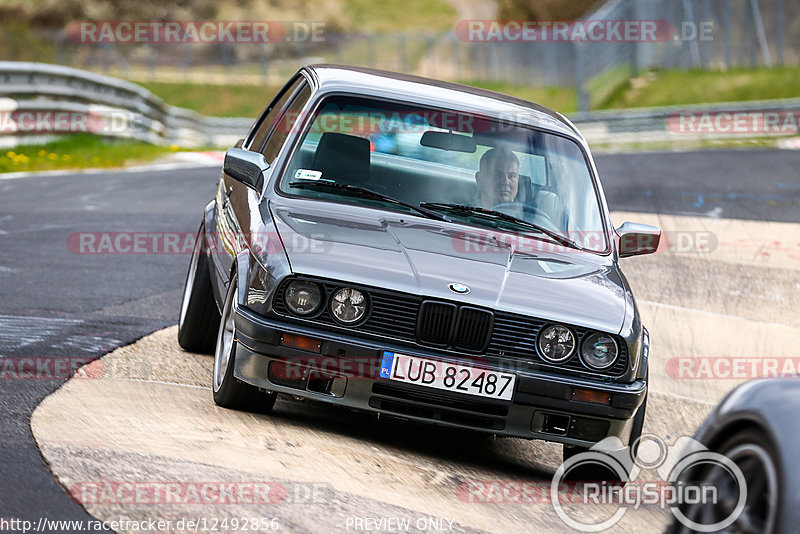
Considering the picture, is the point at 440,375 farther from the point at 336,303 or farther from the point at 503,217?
the point at 503,217

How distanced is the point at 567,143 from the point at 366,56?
42.2m

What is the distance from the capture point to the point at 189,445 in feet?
16.4

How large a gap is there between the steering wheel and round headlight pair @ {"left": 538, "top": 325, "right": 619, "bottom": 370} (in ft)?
3.58

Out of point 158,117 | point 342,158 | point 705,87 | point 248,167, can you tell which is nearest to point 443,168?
point 342,158

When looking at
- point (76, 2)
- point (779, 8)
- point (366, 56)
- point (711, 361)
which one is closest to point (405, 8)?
point (76, 2)

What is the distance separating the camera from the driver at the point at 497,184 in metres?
6.36

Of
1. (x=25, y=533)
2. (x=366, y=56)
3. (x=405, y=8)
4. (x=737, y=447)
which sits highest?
(x=405, y=8)

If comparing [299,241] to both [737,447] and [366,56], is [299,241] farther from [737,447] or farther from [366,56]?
[366,56]

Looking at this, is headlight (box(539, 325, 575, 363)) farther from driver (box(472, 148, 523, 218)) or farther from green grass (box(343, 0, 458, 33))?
green grass (box(343, 0, 458, 33))

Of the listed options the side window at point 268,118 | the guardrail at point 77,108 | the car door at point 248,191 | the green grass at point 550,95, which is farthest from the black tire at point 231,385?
the green grass at point 550,95

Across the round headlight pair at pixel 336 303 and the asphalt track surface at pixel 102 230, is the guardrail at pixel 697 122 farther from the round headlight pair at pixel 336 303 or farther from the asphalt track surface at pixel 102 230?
the round headlight pair at pixel 336 303

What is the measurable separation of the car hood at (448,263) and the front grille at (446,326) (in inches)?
1.7

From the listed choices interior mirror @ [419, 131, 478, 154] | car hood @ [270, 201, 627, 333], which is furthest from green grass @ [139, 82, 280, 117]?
car hood @ [270, 201, 627, 333]

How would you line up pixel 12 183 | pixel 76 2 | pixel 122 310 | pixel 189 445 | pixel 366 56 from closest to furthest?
1. pixel 189 445
2. pixel 122 310
3. pixel 12 183
4. pixel 366 56
5. pixel 76 2
